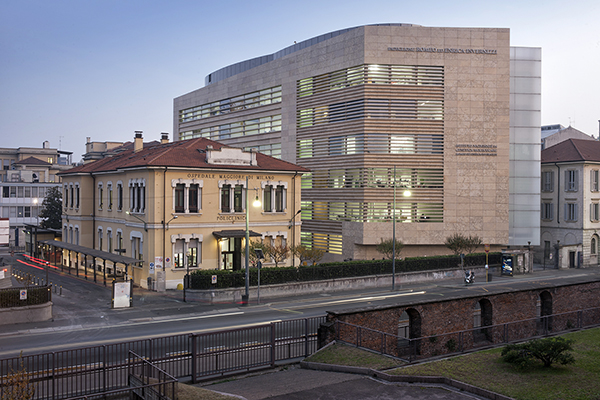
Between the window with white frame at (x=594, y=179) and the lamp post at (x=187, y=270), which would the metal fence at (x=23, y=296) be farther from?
the window with white frame at (x=594, y=179)

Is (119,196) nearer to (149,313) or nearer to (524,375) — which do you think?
(149,313)

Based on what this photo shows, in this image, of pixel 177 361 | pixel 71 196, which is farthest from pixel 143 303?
pixel 71 196

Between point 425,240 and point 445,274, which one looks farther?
point 425,240

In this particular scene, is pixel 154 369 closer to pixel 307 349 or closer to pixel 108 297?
pixel 307 349

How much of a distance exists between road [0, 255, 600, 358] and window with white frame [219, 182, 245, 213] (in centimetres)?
914

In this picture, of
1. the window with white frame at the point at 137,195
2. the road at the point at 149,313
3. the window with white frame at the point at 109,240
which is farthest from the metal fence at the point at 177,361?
the window with white frame at the point at 109,240

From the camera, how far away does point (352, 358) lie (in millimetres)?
19141

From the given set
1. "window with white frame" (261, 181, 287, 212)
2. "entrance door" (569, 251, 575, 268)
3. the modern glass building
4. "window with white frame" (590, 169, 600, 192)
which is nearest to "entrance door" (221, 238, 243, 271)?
"window with white frame" (261, 181, 287, 212)

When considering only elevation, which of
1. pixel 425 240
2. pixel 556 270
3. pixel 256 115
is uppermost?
pixel 256 115

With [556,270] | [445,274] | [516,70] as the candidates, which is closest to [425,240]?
[445,274]

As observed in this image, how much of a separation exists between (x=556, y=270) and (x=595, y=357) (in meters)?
46.2

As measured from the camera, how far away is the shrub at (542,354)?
17.9 metres

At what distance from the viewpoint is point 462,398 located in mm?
15539

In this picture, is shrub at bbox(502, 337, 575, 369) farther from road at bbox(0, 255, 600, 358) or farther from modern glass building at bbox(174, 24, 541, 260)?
modern glass building at bbox(174, 24, 541, 260)
